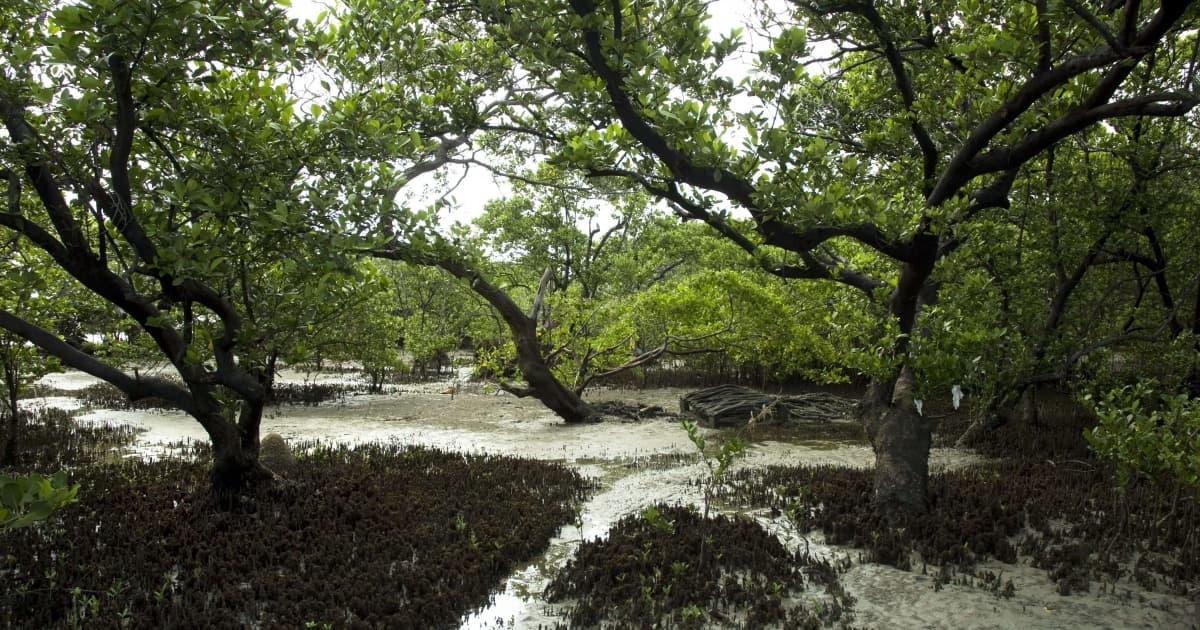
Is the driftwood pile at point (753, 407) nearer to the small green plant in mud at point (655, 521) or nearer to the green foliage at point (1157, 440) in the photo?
the small green plant in mud at point (655, 521)

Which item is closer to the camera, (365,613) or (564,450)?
(365,613)

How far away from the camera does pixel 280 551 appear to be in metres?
5.55

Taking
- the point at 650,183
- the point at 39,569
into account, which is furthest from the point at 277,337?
the point at 650,183

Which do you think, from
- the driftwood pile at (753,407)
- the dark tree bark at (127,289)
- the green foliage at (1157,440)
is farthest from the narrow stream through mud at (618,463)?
the dark tree bark at (127,289)

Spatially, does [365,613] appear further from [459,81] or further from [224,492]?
[459,81]

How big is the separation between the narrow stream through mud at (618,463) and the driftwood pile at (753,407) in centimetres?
80

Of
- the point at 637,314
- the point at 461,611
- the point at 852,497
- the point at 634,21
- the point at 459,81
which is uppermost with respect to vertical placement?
the point at 459,81

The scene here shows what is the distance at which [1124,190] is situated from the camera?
8.78 metres

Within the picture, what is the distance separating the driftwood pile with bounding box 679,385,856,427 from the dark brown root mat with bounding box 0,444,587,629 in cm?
619

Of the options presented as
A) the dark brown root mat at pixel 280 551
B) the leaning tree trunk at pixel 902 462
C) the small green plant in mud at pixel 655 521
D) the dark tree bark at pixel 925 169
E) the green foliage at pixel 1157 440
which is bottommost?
the dark brown root mat at pixel 280 551

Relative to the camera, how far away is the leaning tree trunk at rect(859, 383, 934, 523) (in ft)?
20.9

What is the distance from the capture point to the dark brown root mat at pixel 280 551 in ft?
14.6

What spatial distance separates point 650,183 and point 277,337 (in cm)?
343

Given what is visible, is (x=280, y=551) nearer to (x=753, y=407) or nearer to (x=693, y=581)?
(x=693, y=581)
